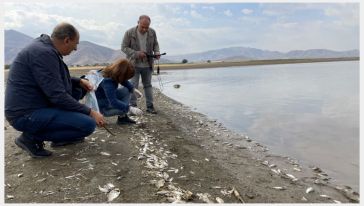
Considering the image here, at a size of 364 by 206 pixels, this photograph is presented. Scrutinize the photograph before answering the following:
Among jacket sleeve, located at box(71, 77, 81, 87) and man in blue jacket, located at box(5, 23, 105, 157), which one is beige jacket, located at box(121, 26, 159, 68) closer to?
jacket sleeve, located at box(71, 77, 81, 87)

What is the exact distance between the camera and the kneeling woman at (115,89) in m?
8.87

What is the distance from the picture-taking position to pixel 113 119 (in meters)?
11.0

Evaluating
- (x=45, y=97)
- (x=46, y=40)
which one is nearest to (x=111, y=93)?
(x=45, y=97)

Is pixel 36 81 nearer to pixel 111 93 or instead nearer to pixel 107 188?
pixel 107 188

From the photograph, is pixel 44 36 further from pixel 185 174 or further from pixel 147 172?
pixel 185 174

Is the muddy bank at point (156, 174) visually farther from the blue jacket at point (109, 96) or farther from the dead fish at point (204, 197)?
the blue jacket at point (109, 96)

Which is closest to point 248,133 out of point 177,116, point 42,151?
point 177,116

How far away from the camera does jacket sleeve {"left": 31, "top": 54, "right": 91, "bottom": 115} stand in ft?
20.4

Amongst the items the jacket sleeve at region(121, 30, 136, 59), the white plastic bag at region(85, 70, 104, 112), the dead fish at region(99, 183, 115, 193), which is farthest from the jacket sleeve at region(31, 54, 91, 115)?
the jacket sleeve at region(121, 30, 136, 59)

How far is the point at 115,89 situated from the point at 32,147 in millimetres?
2690

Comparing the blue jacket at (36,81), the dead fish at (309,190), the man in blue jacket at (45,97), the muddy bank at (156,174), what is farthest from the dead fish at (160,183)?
the dead fish at (309,190)

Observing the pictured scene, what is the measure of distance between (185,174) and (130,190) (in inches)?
46.3

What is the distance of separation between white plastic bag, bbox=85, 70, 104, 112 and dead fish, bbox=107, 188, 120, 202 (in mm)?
2728

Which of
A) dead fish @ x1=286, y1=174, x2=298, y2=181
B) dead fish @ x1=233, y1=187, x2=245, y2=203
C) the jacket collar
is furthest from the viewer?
dead fish @ x1=286, y1=174, x2=298, y2=181
